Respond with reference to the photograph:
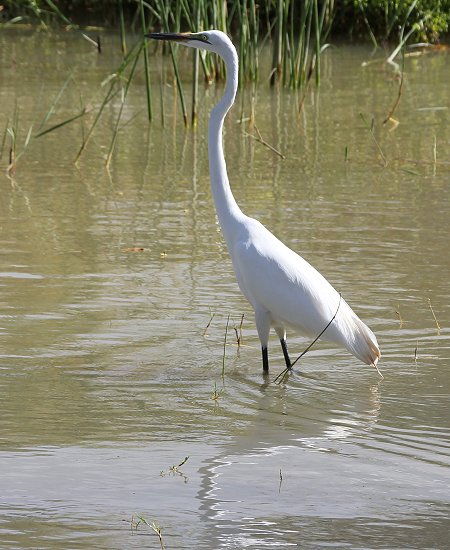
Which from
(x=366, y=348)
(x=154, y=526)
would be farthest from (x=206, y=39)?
(x=154, y=526)

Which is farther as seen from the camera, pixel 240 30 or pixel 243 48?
pixel 243 48

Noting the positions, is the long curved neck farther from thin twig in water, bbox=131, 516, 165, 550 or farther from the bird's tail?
thin twig in water, bbox=131, 516, 165, 550

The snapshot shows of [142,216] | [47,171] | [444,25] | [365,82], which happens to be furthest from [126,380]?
[444,25]

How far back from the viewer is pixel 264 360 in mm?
4762

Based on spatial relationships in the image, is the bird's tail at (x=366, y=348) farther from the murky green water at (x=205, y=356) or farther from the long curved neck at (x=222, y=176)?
the long curved neck at (x=222, y=176)

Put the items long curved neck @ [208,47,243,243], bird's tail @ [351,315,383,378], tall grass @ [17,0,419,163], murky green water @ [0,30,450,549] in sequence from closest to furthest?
murky green water @ [0,30,450,549] < bird's tail @ [351,315,383,378] < long curved neck @ [208,47,243,243] < tall grass @ [17,0,419,163]

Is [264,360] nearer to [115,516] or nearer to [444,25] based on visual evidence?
[115,516]

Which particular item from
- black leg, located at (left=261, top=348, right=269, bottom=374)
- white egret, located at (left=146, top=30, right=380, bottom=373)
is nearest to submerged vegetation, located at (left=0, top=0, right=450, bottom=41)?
white egret, located at (left=146, top=30, right=380, bottom=373)

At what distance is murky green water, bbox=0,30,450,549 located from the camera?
3.38 metres

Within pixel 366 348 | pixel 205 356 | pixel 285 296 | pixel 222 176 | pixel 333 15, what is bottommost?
pixel 205 356

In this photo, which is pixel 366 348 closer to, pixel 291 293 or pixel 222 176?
pixel 291 293

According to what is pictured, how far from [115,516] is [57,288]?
→ 2572 millimetres

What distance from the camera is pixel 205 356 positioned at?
4.93 m

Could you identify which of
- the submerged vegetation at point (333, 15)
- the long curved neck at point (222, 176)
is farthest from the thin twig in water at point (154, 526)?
the submerged vegetation at point (333, 15)
